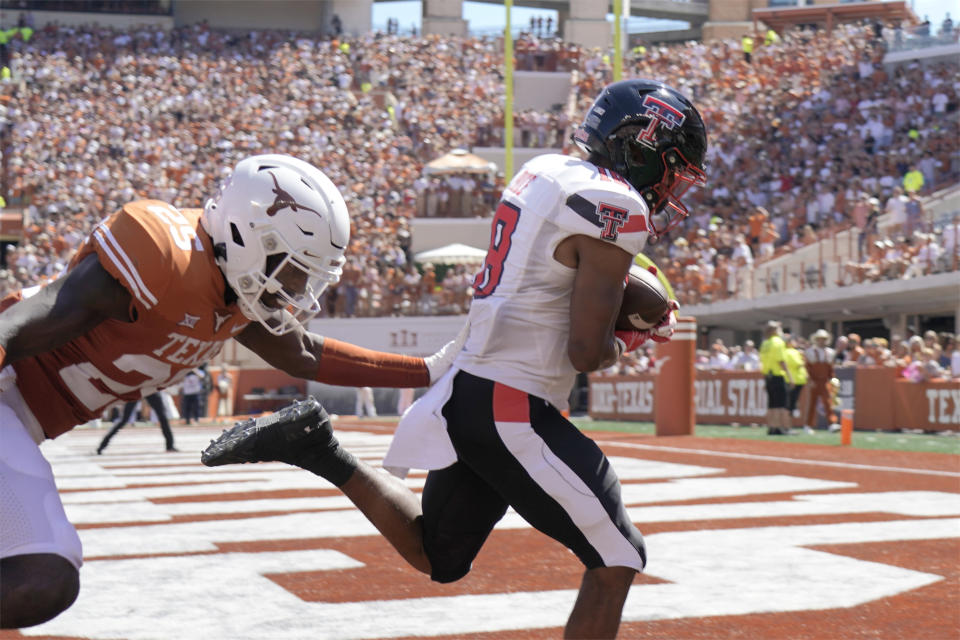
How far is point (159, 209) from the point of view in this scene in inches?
136

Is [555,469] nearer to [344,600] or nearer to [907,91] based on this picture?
[344,600]

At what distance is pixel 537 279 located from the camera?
3496 mm

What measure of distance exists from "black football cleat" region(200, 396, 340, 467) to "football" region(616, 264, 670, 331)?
955 mm

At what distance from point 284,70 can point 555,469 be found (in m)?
37.4

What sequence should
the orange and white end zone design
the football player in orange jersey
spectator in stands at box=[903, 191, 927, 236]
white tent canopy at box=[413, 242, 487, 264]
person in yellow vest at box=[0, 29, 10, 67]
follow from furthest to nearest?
1. person in yellow vest at box=[0, 29, 10, 67]
2. white tent canopy at box=[413, 242, 487, 264]
3. spectator in stands at box=[903, 191, 927, 236]
4. the orange and white end zone design
5. the football player in orange jersey

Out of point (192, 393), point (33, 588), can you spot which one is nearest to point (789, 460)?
point (33, 588)

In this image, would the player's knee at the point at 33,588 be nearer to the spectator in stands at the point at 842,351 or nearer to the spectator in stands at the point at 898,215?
the spectator in stands at the point at 842,351

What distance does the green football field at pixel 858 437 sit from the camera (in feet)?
46.2

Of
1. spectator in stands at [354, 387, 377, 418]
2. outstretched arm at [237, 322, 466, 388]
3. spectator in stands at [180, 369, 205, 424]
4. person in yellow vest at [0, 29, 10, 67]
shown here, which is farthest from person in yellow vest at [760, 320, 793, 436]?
person in yellow vest at [0, 29, 10, 67]

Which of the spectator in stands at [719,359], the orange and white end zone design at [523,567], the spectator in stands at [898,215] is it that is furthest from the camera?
the spectator in stands at [719,359]

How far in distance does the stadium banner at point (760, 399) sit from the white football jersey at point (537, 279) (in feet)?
44.6

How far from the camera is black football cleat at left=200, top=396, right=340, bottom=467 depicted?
11.9ft

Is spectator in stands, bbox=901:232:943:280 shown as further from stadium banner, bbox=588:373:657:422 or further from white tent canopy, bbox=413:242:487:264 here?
white tent canopy, bbox=413:242:487:264

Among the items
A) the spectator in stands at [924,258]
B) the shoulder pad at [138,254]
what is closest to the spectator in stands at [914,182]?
the spectator in stands at [924,258]
